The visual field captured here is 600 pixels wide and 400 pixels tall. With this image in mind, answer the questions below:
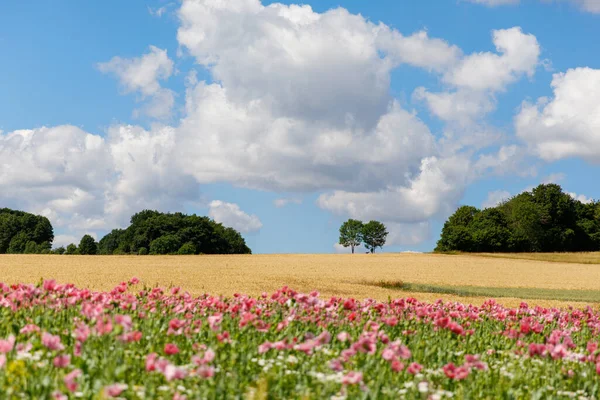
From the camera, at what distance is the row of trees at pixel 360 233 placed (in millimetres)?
133375

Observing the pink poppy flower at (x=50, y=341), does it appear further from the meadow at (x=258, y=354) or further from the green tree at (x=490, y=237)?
the green tree at (x=490, y=237)

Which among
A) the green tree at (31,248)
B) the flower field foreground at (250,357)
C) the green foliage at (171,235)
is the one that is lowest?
the flower field foreground at (250,357)

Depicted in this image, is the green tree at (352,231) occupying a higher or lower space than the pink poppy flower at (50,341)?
higher

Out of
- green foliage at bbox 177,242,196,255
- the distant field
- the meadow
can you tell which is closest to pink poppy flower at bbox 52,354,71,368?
the meadow

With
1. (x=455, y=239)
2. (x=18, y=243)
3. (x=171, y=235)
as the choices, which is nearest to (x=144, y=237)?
(x=171, y=235)

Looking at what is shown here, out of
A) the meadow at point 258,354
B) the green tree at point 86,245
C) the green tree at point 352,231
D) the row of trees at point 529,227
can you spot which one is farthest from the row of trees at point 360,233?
the meadow at point 258,354

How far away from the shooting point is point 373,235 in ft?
441

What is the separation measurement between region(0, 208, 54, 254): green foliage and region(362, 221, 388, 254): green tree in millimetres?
63087

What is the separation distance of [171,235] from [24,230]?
3928 centimetres

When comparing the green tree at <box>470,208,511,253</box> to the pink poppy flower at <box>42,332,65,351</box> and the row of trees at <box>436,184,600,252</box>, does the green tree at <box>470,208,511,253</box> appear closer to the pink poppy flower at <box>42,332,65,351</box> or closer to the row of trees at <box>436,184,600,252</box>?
the row of trees at <box>436,184,600,252</box>

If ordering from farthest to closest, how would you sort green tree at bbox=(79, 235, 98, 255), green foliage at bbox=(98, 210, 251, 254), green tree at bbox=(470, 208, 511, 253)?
green tree at bbox=(79, 235, 98, 255) < green foliage at bbox=(98, 210, 251, 254) < green tree at bbox=(470, 208, 511, 253)

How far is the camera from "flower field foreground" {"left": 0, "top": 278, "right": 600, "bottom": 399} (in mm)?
5168

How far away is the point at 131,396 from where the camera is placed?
16.8ft

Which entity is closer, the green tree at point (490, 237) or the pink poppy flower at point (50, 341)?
the pink poppy flower at point (50, 341)
